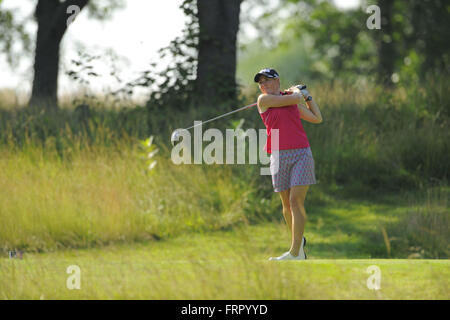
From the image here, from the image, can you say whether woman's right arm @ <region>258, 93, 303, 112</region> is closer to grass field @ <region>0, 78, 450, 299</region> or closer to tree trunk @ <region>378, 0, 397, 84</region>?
grass field @ <region>0, 78, 450, 299</region>

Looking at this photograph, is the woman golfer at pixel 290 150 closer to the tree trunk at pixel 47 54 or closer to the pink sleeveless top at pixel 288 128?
the pink sleeveless top at pixel 288 128

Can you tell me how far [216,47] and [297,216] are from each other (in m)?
7.57

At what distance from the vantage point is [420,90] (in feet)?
42.9

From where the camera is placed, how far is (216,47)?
13031mm

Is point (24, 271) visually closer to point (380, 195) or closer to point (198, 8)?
point (380, 195)

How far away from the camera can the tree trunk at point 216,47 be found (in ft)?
42.0

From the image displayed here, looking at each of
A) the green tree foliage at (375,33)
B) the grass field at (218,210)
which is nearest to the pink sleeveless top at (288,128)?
the grass field at (218,210)

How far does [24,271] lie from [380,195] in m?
6.63

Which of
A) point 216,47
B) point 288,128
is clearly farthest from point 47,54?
point 288,128

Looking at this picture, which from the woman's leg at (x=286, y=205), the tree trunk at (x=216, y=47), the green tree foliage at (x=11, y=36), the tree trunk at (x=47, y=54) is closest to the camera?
the woman's leg at (x=286, y=205)

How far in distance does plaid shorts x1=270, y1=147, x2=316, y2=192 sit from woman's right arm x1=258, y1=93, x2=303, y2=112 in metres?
0.44

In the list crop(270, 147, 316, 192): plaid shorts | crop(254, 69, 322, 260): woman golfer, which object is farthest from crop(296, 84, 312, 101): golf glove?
crop(270, 147, 316, 192): plaid shorts

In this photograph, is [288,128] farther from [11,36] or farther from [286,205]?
[11,36]
